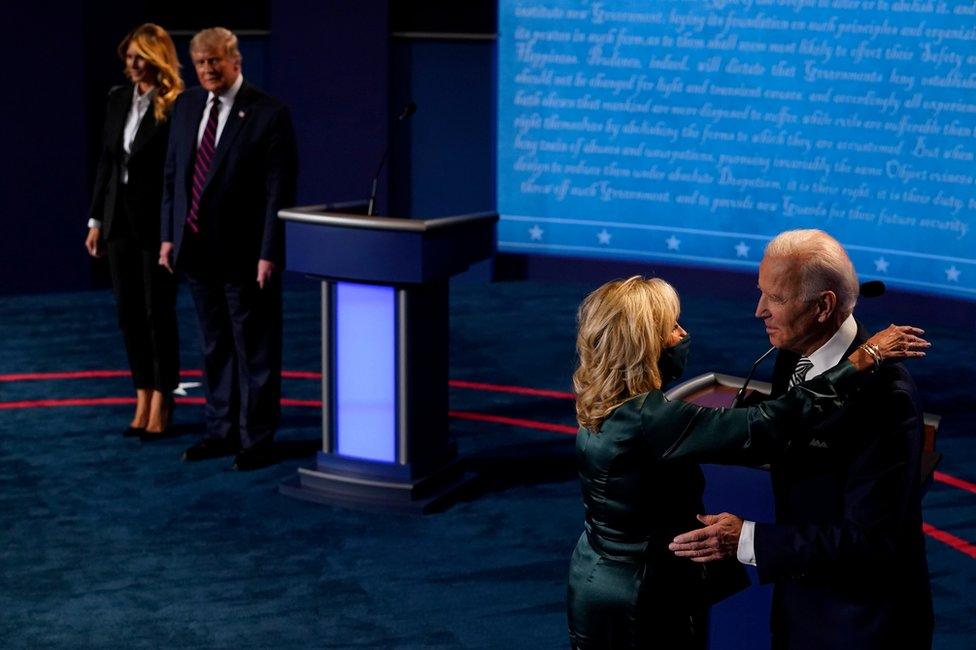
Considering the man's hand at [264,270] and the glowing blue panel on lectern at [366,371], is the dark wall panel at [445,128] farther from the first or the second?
the glowing blue panel on lectern at [366,371]

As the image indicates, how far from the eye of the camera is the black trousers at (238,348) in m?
6.24

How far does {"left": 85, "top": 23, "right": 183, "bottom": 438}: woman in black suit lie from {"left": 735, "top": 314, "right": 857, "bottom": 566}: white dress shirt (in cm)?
426

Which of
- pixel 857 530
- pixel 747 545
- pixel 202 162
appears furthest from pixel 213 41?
pixel 857 530

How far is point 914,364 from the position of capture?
28.1 ft

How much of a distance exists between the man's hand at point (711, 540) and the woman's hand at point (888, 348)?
38cm

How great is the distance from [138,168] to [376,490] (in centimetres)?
181

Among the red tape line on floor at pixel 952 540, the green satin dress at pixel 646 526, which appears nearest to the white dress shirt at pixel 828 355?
the green satin dress at pixel 646 526

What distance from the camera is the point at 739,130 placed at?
9.62m

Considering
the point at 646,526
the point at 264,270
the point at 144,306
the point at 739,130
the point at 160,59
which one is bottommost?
the point at 144,306

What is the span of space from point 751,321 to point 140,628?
562 cm

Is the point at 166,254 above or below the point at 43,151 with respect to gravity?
below

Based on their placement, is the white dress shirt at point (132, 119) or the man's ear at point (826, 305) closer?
the man's ear at point (826, 305)

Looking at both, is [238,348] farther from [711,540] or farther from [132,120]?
[711,540]

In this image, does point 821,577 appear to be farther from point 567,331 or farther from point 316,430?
point 567,331
